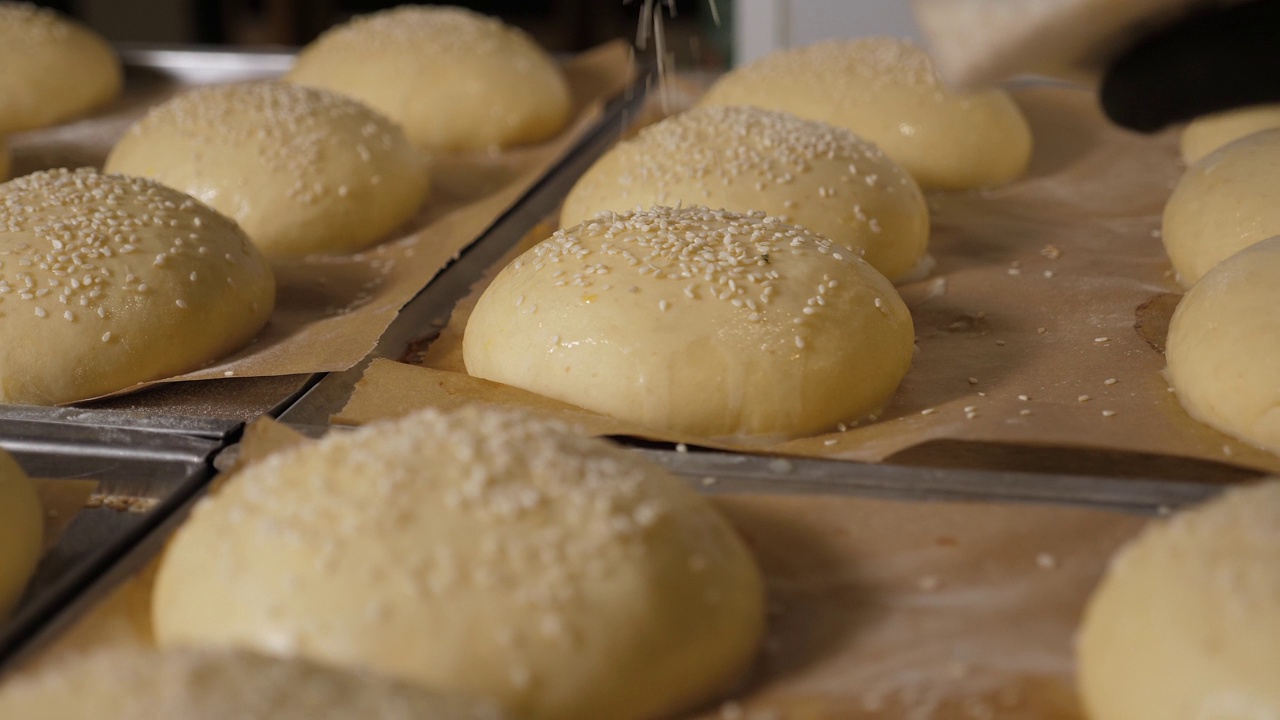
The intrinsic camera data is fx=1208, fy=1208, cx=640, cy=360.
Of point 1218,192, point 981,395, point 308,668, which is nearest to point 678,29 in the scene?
point 1218,192

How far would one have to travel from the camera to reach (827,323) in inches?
60.6

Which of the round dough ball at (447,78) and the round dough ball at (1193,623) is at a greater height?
the round dough ball at (1193,623)

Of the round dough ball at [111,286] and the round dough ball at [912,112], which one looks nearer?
the round dough ball at [111,286]

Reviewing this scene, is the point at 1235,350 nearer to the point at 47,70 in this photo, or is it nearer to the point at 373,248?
the point at 373,248

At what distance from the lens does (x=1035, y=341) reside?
5.79 ft

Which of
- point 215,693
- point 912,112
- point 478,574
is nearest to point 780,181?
point 912,112

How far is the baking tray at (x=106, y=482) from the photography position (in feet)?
3.80

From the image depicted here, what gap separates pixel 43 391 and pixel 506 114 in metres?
1.40

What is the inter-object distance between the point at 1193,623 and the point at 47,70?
285 centimetres

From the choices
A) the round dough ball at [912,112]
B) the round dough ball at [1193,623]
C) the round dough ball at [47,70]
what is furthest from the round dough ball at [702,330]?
the round dough ball at [47,70]

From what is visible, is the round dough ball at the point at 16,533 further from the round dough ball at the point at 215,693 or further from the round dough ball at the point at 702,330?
the round dough ball at the point at 702,330

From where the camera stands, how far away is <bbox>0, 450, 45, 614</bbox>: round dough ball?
117 cm

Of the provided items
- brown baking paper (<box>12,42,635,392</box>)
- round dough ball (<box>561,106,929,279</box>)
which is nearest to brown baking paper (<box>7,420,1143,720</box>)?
brown baking paper (<box>12,42,635,392</box>)

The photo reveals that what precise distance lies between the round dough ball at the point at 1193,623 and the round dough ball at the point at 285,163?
61.7 inches
